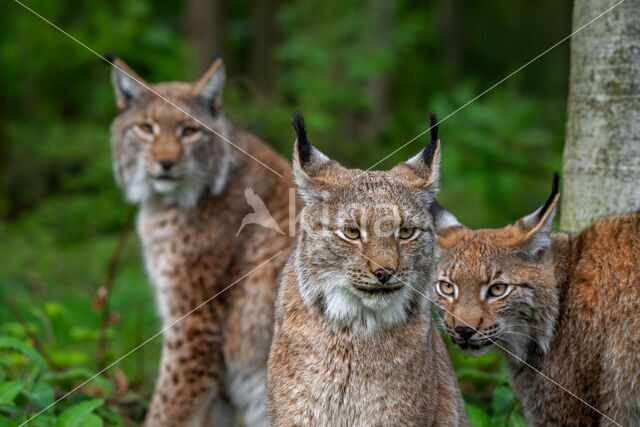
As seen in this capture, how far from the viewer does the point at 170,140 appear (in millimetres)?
5164

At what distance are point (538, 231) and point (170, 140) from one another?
2.52m

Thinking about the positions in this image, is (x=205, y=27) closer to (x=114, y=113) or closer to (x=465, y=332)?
(x=114, y=113)

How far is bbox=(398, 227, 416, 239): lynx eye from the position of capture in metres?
3.21

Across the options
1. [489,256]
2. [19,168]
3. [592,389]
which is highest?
[19,168]

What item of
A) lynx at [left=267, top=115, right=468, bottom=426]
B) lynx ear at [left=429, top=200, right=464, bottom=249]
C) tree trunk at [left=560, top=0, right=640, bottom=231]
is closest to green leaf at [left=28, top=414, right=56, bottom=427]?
lynx at [left=267, top=115, right=468, bottom=426]

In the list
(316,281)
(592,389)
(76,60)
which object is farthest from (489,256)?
(76,60)

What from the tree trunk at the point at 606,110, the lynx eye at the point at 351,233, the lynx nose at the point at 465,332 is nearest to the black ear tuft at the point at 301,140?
the lynx eye at the point at 351,233

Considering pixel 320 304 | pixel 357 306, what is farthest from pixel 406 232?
pixel 320 304

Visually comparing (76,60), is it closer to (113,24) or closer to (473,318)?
(113,24)

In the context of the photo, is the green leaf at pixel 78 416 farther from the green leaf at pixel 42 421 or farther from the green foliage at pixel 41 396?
the green leaf at pixel 42 421

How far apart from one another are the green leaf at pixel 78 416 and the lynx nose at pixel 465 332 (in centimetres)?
180

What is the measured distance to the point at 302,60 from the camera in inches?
501

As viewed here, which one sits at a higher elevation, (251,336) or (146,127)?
(146,127)

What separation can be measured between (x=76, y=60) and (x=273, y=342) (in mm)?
11570
